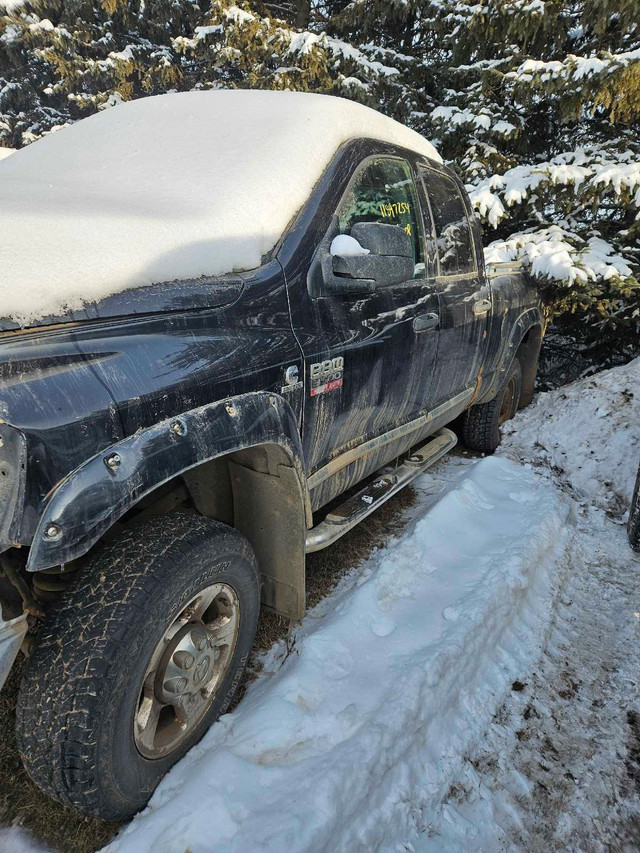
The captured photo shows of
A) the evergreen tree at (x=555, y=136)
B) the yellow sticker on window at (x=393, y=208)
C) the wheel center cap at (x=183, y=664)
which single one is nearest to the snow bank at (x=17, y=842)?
the wheel center cap at (x=183, y=664)

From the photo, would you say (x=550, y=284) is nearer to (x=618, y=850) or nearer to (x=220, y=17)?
(x=618, y=850)

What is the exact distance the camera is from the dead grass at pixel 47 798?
164 centimetres

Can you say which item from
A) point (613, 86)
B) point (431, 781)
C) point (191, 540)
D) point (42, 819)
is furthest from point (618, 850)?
point (613, 86)

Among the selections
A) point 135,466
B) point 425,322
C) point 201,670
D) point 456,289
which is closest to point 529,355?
point 456,289

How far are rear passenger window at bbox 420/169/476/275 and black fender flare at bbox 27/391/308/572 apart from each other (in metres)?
1.83

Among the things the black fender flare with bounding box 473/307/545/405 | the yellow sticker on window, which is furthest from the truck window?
the black fender flare with bounding box 473/307/545/405

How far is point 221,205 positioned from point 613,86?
4850 millimetres

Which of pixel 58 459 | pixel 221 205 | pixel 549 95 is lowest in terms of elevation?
pixel 58 459

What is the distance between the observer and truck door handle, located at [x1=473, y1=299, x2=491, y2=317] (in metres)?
3.44

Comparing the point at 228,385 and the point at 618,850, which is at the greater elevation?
the point at 228,385

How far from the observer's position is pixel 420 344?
2750 millimetres

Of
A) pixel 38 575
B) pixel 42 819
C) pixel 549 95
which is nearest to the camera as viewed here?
pixel 38 575

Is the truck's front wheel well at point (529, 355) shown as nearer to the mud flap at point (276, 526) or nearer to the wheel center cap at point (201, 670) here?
the mud flap at point (276, 526)

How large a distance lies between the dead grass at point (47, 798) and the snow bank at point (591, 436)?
7.23 feet
